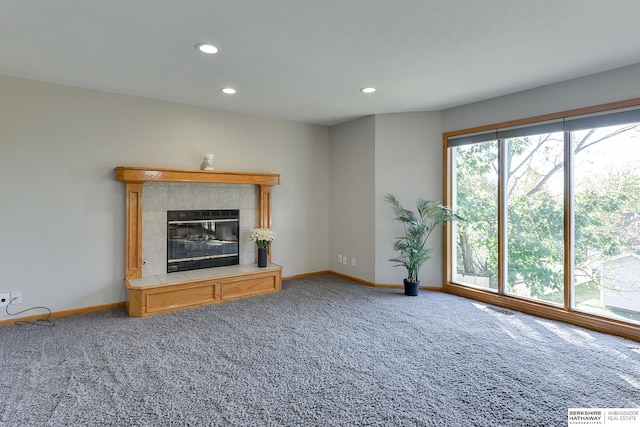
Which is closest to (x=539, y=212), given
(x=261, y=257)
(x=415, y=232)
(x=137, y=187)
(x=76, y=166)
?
(x=415, y=232)

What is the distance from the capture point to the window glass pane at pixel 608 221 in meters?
3.11

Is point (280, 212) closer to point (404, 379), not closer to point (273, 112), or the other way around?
point (273, 112)

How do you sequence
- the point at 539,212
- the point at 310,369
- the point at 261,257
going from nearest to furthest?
1. the point at 310,369
2. the point at 539,212
3. the point at 261,257

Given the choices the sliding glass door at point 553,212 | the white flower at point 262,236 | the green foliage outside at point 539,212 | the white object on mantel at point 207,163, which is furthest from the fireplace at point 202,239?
the green foliage outside at point 539,212

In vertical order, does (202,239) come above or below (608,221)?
below

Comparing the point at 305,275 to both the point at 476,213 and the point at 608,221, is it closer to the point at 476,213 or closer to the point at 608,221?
the point at 476,213

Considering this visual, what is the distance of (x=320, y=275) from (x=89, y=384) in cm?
362

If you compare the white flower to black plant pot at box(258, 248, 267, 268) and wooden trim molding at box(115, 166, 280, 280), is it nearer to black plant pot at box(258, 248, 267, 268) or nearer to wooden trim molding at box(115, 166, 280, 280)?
black plant pot at box(258, 248, 267, 268)

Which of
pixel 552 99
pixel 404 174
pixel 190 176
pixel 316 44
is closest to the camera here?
pixel 316 44

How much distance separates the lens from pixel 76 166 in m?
3.63

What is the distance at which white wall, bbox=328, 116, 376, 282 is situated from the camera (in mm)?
4859

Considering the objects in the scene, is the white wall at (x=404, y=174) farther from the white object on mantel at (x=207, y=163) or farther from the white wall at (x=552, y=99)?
the white object on mantel at (x=207, y=163)

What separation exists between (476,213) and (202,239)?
373 cm

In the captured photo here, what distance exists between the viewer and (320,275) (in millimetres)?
5500
